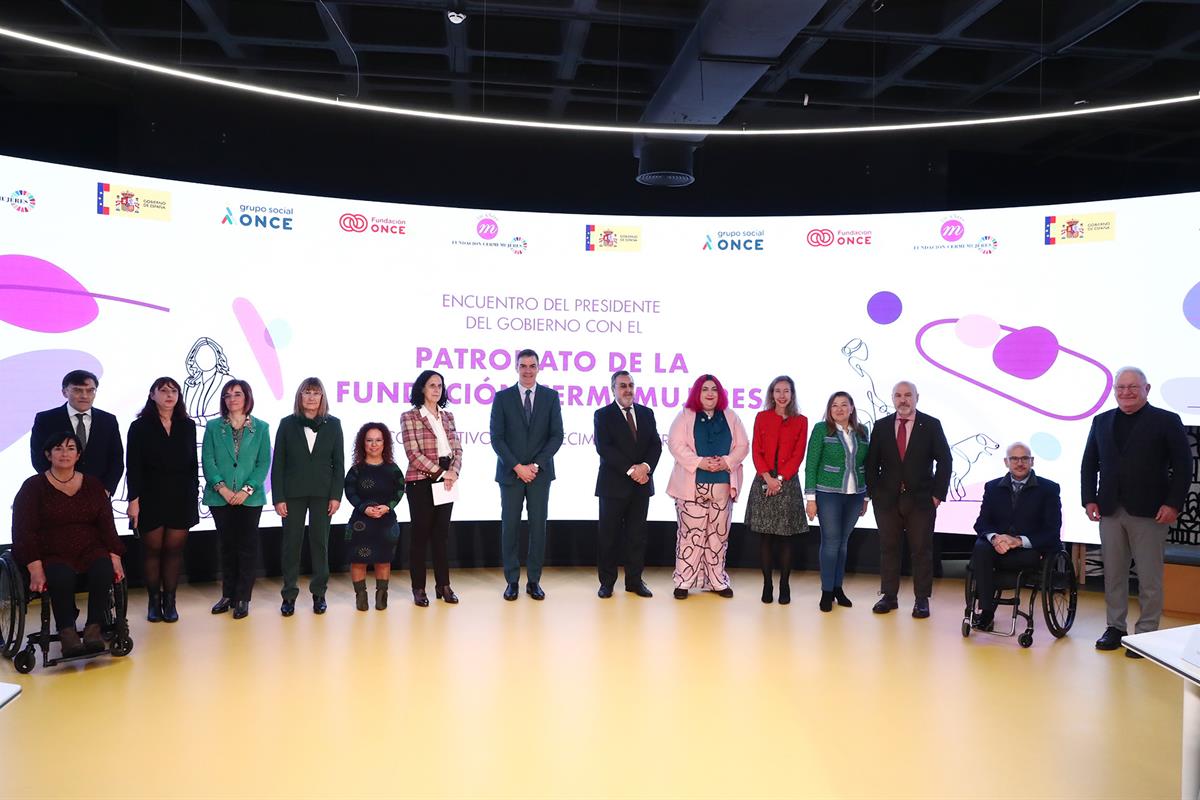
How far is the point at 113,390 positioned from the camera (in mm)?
6309

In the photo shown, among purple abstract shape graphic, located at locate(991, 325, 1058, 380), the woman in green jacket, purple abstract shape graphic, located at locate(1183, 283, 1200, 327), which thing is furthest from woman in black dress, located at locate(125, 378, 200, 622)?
purple abstract shape graphic, located at locate(1183, 283, 1200, 327)

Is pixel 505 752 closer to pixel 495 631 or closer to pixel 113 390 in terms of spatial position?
pixel 495 631

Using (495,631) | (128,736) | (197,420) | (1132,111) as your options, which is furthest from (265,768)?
(1132,111)

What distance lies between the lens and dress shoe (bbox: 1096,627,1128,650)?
5.22 metres

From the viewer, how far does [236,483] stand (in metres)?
5.76

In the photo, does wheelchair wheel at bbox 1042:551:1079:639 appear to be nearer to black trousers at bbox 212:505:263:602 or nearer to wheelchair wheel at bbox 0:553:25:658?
black trousers at bbox 212:505:263:602

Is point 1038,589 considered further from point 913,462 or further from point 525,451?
point 525,451

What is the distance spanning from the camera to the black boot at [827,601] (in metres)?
6.23

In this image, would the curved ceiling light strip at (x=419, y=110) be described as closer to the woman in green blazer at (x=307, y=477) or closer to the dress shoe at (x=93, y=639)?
the woman in green blazer at (x=307, y=477)

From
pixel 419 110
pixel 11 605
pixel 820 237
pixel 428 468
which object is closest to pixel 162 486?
pixel 11 605

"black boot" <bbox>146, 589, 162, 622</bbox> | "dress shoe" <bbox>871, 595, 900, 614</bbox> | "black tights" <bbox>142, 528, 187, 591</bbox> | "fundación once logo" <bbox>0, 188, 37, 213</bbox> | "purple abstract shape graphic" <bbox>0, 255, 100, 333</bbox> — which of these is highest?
"fundación once logo" <bbox>0, 188, 37, 213</bbox>

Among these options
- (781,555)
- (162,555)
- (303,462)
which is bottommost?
(781,555)

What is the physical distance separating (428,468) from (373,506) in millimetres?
410

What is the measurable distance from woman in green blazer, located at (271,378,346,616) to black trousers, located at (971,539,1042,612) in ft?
12.2
